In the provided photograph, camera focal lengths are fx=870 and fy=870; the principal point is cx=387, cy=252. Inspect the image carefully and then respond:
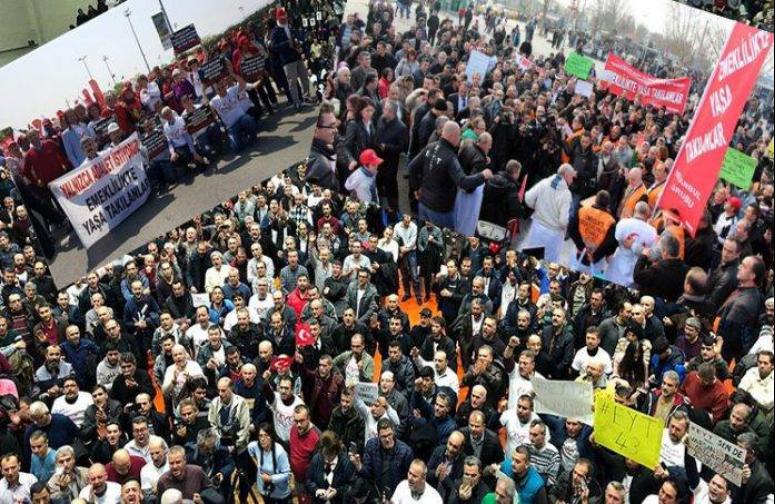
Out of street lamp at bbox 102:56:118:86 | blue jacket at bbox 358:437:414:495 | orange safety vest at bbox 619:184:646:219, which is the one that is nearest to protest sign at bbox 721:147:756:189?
orange safety vest at bbox 619:184:646:219

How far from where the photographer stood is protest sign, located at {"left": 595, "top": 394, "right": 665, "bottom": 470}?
6719 millimetres

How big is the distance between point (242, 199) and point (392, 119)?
6490mm

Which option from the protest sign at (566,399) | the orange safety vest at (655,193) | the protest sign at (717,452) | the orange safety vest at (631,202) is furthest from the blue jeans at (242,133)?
the protest sign at (717,452)

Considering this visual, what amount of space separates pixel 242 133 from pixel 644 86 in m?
2.68

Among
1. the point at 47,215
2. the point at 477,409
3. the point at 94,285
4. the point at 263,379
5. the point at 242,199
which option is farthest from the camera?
the point at 242,199

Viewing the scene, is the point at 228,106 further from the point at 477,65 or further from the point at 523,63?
the point at 523,63

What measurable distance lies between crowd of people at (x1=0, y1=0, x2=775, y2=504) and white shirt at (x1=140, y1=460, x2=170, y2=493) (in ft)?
0.08

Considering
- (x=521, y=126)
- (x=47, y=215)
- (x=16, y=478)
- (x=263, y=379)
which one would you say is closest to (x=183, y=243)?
(x=263, y=379)

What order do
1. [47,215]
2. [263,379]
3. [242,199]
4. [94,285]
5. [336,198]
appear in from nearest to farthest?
[47,215]
[263,379]
[94,285]
[336,198]
[242,199]

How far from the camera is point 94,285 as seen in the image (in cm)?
1046

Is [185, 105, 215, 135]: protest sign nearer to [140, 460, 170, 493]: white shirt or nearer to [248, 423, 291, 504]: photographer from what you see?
[248, 423, 291, 504]: photographer

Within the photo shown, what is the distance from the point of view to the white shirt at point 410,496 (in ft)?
23.1

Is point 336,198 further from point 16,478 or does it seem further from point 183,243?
point 16,478

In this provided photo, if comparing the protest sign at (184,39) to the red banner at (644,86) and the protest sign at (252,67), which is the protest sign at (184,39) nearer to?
the protest sign at (252,67)
